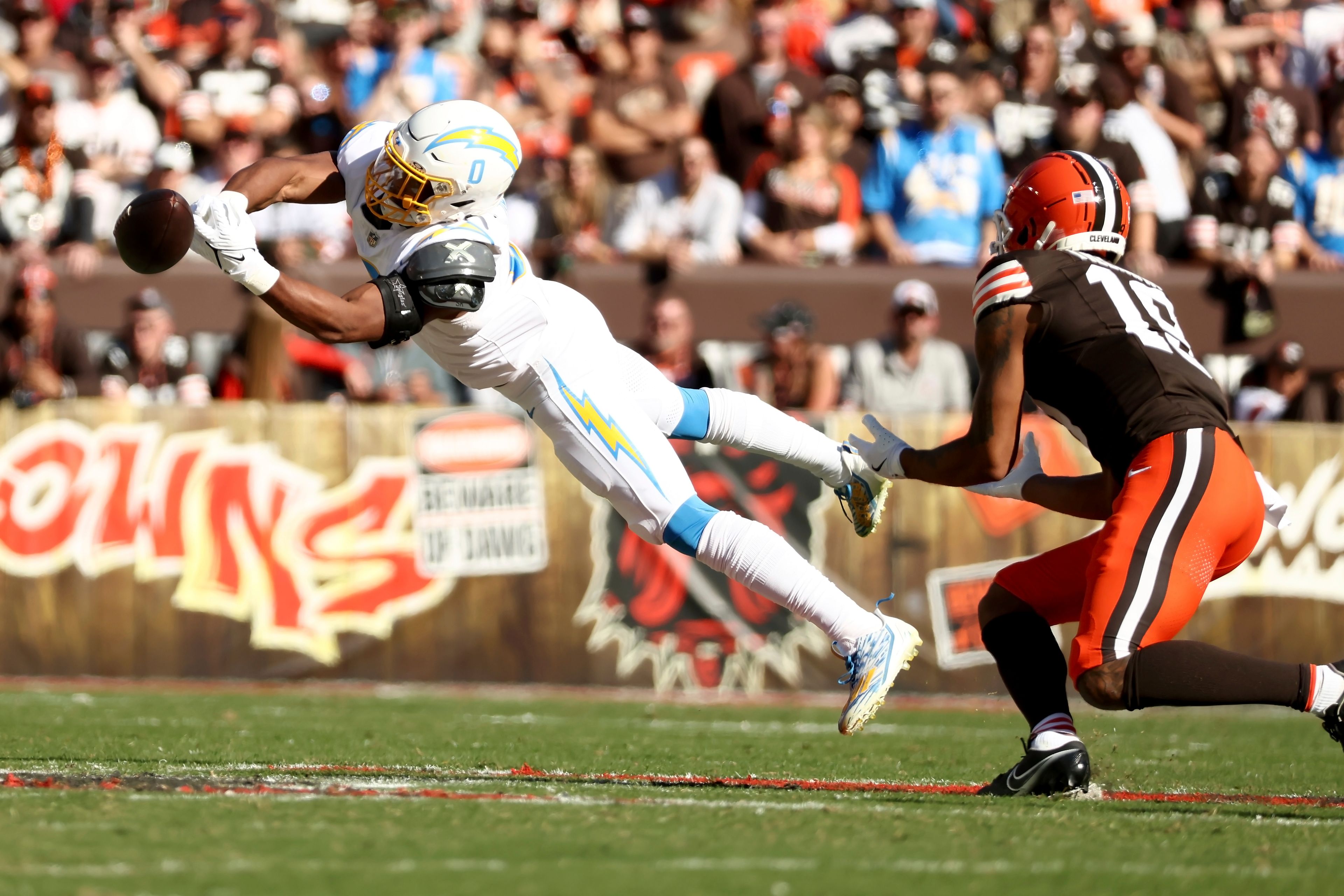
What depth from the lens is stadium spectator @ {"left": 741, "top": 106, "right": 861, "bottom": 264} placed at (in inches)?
414

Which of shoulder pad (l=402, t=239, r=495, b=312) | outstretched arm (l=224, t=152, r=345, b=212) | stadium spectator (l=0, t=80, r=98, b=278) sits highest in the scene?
stadium spectator (l=0, t=80, r=98, b=278)

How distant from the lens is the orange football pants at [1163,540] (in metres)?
4.36

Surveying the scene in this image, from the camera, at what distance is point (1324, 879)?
354cm

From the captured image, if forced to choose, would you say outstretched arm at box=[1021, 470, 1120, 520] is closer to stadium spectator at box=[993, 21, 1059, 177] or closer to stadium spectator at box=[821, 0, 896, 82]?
stadium spectator at box=[993, 21, 1059, 177]

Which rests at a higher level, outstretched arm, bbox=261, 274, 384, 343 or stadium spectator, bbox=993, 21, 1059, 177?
stadium spectator, bbox=993, 21, 1059, 177

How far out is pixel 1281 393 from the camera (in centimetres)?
995

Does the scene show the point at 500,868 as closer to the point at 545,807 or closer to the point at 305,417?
the point at 545,807

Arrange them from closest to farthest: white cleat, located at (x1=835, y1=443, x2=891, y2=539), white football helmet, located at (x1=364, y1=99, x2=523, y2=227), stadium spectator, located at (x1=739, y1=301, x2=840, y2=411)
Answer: white football helmet, located at (x1=364, y1=99, x2=523, y2=227)
white cleat, located at (x1=835, y1=443, x2=891, y2=539)
stadium spectator, located at (x1=739, y1=301, x2=840, y2=411)

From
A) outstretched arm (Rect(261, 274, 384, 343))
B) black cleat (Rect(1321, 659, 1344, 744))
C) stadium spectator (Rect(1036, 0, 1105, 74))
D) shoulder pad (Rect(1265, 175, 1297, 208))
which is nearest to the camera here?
black cleat (Rect(1321, 659, 1344, 744))

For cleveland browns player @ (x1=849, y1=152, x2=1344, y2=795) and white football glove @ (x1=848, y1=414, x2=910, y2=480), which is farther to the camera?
white football glove @ (x1=848, y1=414, x2=910, y2=480)

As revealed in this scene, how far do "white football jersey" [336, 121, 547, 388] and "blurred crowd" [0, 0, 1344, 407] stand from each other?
4217mm

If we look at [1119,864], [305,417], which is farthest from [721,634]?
[1119,864]

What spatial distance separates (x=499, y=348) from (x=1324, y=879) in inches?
109

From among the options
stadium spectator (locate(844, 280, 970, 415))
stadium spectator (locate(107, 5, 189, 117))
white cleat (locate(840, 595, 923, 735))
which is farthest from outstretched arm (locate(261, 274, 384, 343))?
stadium spectator (locate(107, 5, 189, 117))
